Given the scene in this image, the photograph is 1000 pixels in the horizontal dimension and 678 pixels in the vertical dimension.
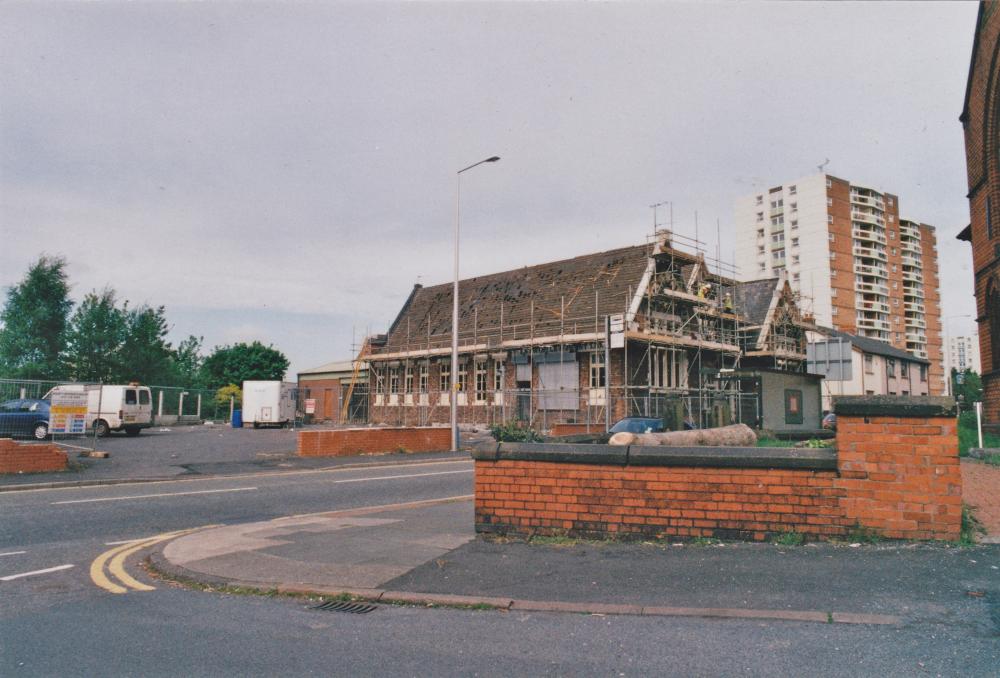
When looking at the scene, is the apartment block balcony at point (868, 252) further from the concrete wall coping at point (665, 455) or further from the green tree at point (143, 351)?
the concrete wall coping at point (665, 455)

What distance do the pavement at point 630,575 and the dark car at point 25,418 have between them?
56.3 ft

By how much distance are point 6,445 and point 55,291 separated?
3983cm

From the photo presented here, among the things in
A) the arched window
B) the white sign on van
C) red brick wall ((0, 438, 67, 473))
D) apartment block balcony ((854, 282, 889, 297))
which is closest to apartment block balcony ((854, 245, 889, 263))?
apartment block balcony ((854, 282, 889, 297))

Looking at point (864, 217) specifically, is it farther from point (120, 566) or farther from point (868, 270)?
point (120, 566)

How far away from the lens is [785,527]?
6250 mm

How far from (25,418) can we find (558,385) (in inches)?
875

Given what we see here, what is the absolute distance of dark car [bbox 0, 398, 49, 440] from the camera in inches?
802

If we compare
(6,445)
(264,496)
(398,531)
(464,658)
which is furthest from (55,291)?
(464,658)

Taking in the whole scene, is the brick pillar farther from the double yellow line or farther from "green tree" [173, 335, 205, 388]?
"green tree" [173, 335, 205, 388]

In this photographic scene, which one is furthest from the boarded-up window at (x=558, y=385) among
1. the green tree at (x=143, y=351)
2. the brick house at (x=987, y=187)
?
the green tree at (x=143, y=351)

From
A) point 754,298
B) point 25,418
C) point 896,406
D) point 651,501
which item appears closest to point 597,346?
point 754,298

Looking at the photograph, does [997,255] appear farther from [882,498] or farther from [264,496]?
[264,496]

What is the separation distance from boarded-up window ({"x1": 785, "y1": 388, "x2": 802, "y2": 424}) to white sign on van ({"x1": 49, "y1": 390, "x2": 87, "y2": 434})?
2491cm

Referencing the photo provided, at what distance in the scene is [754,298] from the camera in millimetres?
44375
